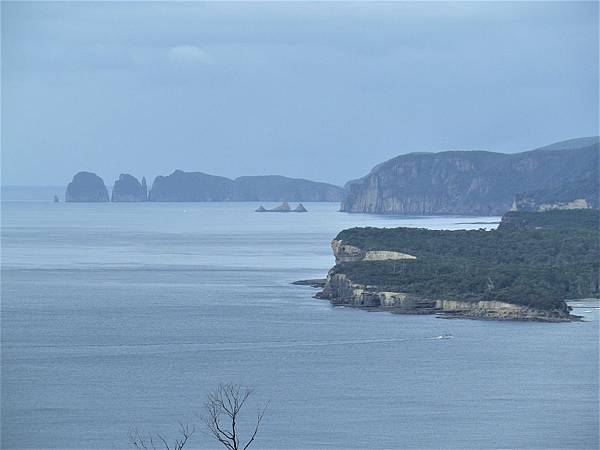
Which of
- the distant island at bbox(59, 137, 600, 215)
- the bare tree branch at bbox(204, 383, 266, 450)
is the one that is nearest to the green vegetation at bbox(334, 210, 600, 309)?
the bare tree branch at bbox(204, 383, 266, 450)

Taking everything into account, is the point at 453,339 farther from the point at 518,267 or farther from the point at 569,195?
the point at 569,195

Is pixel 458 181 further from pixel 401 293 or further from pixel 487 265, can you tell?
pixel 401 293

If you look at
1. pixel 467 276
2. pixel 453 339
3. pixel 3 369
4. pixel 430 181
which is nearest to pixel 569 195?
pixel 430 181

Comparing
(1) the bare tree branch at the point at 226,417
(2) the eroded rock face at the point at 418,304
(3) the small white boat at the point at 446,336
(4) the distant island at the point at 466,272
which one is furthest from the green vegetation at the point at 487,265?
(1) the bare tree branch at the point at 226,417

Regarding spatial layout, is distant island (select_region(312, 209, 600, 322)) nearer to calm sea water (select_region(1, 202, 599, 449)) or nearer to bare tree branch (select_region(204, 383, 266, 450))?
calm sea water (select_region(1, 202, 599, 449))

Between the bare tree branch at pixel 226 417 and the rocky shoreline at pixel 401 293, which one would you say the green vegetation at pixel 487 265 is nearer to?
the rocky shoreline at pixel 401 293

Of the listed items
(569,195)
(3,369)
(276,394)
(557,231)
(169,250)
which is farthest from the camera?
(569,195)
